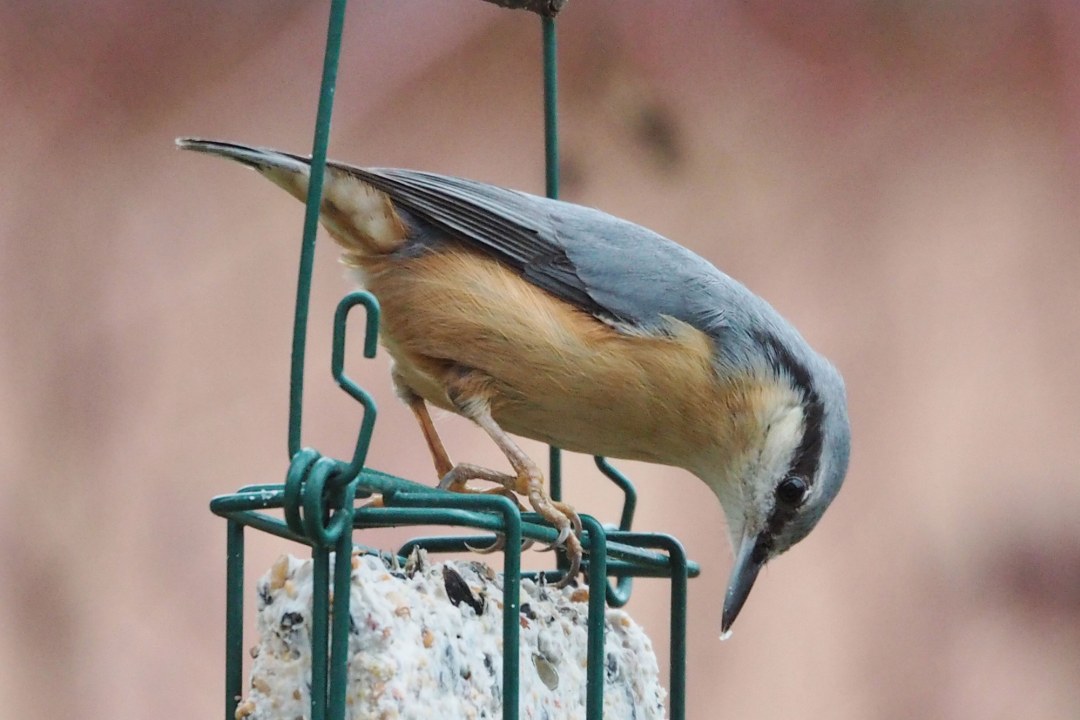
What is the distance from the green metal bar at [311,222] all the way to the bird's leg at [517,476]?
538mm

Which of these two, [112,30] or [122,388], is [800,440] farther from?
[112,30]

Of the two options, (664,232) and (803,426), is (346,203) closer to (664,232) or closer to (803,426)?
(803,426)

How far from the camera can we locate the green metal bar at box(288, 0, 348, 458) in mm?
1484

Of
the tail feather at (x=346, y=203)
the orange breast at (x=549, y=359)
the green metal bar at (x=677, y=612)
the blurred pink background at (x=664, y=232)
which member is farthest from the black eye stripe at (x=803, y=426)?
the blurred pink background at (x=664, y=232)

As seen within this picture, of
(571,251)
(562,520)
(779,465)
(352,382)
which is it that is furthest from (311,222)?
(779,465)

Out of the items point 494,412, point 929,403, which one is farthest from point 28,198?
point 929,403

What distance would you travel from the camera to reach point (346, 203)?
7.43ft

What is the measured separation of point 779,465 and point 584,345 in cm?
39

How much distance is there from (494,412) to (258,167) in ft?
1.79

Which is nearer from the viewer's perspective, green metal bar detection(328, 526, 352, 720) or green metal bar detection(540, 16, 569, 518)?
green metal bar detection(328, 526, 352, 720)

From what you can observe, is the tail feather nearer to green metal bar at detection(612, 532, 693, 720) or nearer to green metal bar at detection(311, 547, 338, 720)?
green metal bar at detection(612, 532, 693, 720)

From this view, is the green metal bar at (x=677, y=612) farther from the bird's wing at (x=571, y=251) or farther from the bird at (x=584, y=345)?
the bird's wing at (x=571, y=251)

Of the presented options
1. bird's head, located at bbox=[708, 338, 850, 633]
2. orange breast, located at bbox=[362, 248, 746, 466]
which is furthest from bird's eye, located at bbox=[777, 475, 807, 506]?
orange breast, located at bbox=[362, 248, 746, 466]

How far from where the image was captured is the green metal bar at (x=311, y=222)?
148 centimetres
